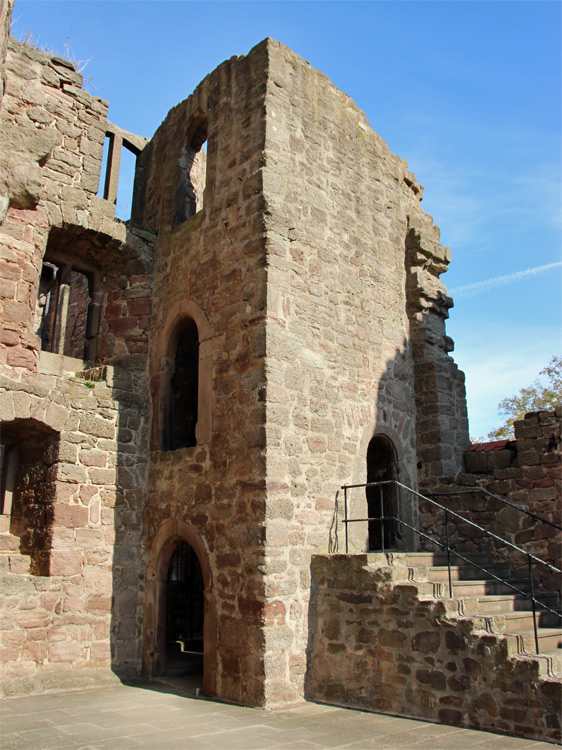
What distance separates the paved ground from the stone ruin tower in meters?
0.49

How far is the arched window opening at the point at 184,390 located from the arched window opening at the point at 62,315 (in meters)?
2.38

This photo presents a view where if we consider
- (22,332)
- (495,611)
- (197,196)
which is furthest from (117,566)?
(197,196)

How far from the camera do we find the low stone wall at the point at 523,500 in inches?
309

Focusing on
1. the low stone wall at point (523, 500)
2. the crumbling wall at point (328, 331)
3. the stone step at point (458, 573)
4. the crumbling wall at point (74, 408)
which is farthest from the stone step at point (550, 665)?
the crumbling wall at point (74, 408)

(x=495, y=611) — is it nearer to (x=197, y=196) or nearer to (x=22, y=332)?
(x=22, y=332)

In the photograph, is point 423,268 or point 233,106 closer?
point 233,106

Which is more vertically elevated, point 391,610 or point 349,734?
point 391,610

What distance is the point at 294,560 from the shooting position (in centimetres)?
704

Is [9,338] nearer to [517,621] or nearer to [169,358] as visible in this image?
[169,358]

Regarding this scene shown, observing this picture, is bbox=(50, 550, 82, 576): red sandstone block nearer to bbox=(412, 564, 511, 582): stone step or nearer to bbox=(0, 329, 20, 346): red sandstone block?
bbox=(0, 329, 20, 346): red sandstone block

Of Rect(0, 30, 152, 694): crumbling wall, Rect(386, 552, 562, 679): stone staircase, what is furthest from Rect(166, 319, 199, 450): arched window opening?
Rect(386, 552, 562, 679): stone staircase

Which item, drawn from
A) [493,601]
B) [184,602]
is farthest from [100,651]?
[493,601]

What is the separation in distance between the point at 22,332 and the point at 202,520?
10.4 feet

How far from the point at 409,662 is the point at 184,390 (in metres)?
4.73
